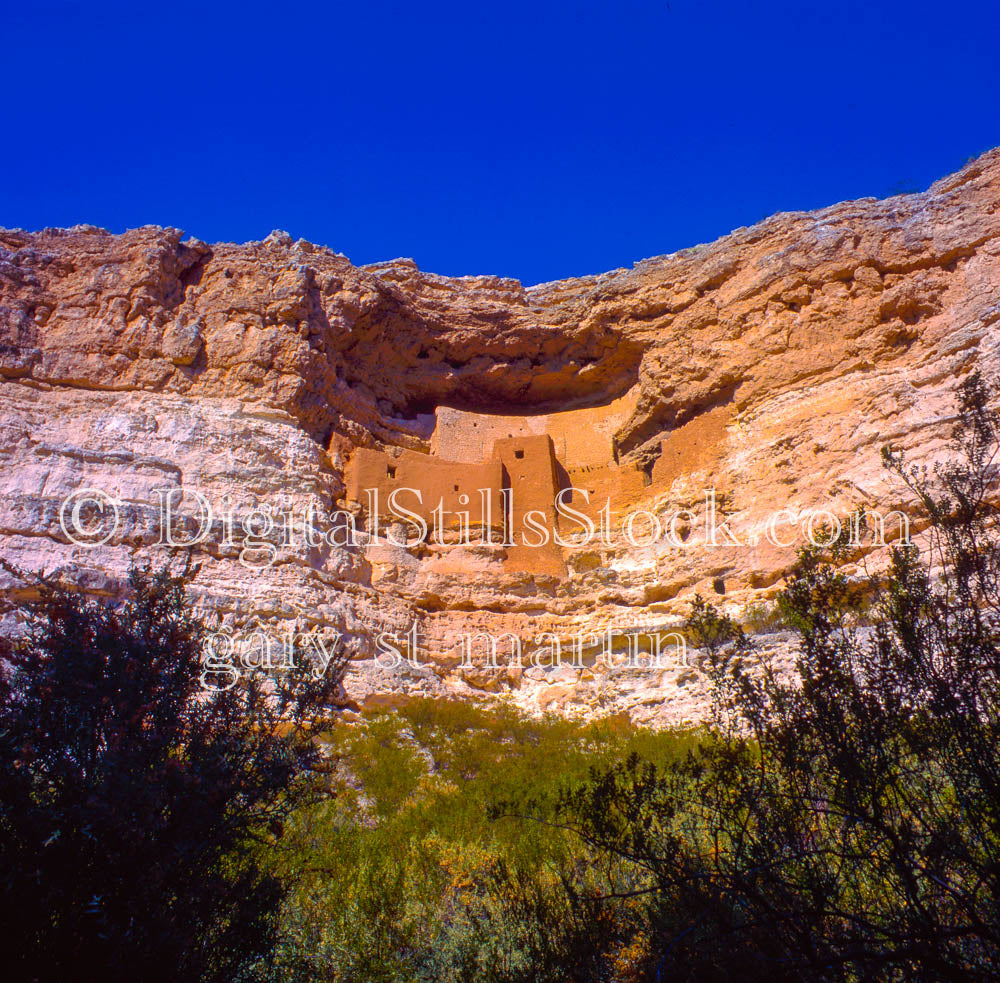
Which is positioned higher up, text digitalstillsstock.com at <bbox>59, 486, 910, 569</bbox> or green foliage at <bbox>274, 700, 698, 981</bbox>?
text digitalstillsstock.com at <bbox>59, 486, 910, 569</bbox>

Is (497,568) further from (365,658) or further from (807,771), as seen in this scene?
(807,771)

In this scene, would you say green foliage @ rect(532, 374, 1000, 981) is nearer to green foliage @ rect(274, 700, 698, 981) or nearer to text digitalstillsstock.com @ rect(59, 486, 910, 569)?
green foliage @ rect(274, 700, 698, 981)

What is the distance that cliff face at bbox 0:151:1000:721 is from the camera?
12.7m

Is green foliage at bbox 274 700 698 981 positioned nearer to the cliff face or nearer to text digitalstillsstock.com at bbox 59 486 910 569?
the cliff face

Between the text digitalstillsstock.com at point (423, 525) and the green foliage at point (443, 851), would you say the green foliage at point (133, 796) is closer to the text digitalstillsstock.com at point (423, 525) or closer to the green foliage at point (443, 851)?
the green foliage at point (443, 851)

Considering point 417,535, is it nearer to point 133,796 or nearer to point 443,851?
point 443,851

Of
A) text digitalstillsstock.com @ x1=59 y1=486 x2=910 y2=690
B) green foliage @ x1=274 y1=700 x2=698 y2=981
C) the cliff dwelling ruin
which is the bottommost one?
green foliage @ x1=274 y1=700 x2=698 y2=981

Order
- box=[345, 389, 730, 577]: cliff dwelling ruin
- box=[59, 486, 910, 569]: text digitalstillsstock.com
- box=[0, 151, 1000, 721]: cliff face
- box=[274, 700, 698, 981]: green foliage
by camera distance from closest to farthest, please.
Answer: box=[274, 700, 698, 981]: green foliage
box=[59, 486, 910, 569]: text digitalstillsstock.com
box=[0, 151, 1000, 721]: cliff face
box=[345, 389, 730, 577]: cliff dwelling ruin

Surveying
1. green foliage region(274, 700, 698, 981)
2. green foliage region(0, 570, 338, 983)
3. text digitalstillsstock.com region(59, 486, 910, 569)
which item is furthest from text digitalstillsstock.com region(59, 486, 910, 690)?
green foliage region(0, 570, 338, 983)

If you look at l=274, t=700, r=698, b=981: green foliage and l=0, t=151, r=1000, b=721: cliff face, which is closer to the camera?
l=274, t=700, r=698, b=981: green foliage

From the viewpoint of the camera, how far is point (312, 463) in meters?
14.9

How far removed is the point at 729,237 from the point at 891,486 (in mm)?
8580

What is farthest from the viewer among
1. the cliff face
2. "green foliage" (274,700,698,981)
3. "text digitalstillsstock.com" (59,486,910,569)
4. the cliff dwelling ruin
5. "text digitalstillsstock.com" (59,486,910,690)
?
the cliff dwelling ruin

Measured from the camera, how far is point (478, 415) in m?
19.1
